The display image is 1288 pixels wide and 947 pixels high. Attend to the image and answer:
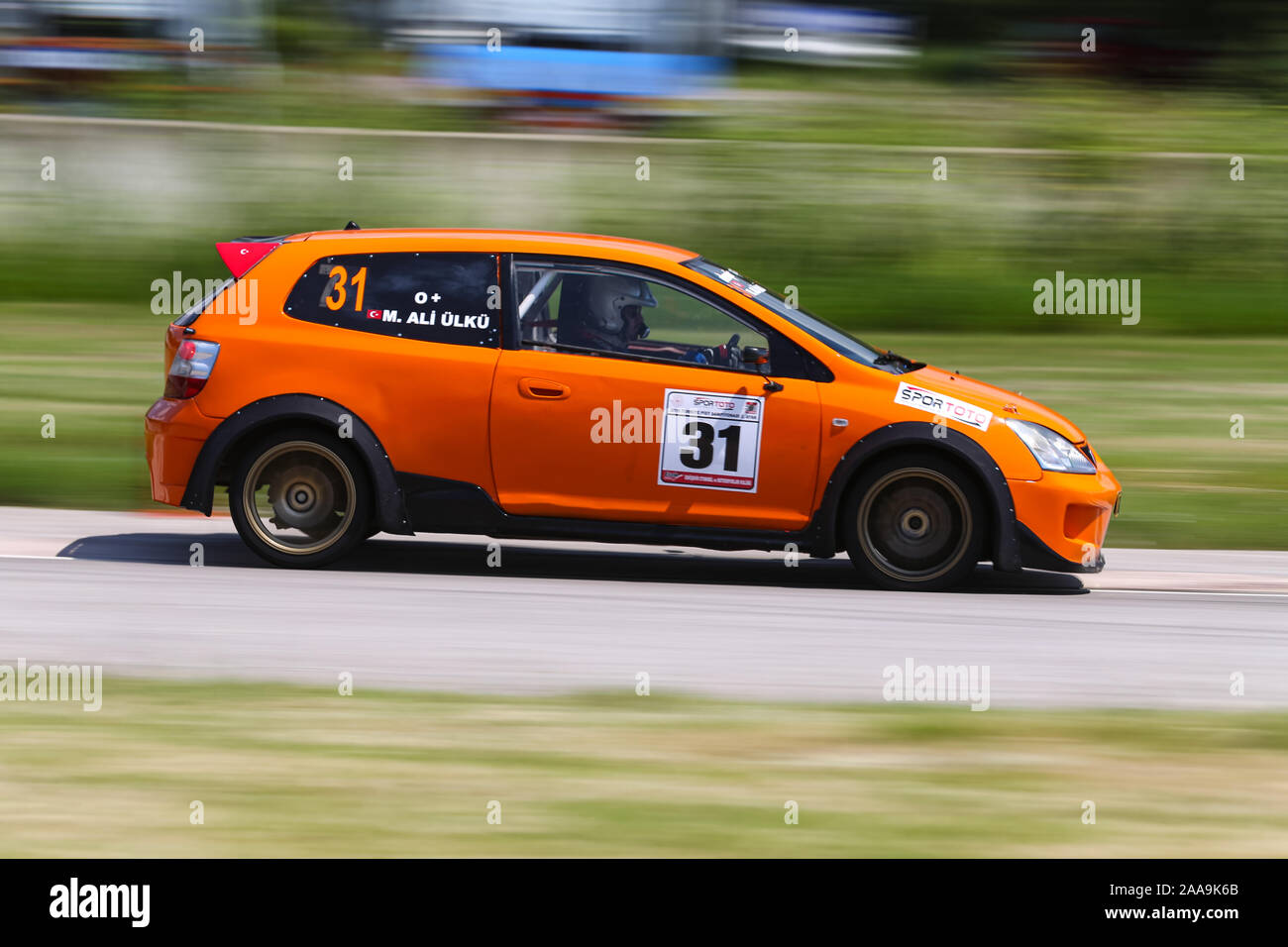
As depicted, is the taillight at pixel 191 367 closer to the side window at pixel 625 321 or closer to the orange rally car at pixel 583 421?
the orange rally car at pixel 583 421

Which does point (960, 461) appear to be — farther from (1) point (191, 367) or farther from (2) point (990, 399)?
(1) point (191, 367)

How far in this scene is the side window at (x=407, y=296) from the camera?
784 cm

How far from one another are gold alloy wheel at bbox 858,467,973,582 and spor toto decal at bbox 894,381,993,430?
0.31m

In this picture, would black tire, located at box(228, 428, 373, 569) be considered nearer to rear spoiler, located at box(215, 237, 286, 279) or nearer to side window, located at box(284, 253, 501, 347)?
side window, located at box(284, 253, 501, 347)

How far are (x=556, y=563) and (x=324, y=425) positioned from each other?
1.59m

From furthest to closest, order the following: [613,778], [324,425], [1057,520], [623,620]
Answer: [324,425], [1057,520], [623,620], [613,778]

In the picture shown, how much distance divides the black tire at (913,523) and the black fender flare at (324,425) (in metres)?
2.25

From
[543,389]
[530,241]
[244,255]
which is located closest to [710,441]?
[543,389]

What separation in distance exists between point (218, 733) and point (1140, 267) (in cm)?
1388

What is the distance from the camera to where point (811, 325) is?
7.93 metres

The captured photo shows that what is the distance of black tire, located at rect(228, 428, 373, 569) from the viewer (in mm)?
7902

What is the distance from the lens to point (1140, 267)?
17078 mm

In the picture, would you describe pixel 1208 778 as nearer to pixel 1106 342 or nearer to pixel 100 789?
pixel 100 789

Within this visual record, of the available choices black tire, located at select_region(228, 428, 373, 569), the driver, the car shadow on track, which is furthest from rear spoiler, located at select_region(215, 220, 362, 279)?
the car shadow on track
